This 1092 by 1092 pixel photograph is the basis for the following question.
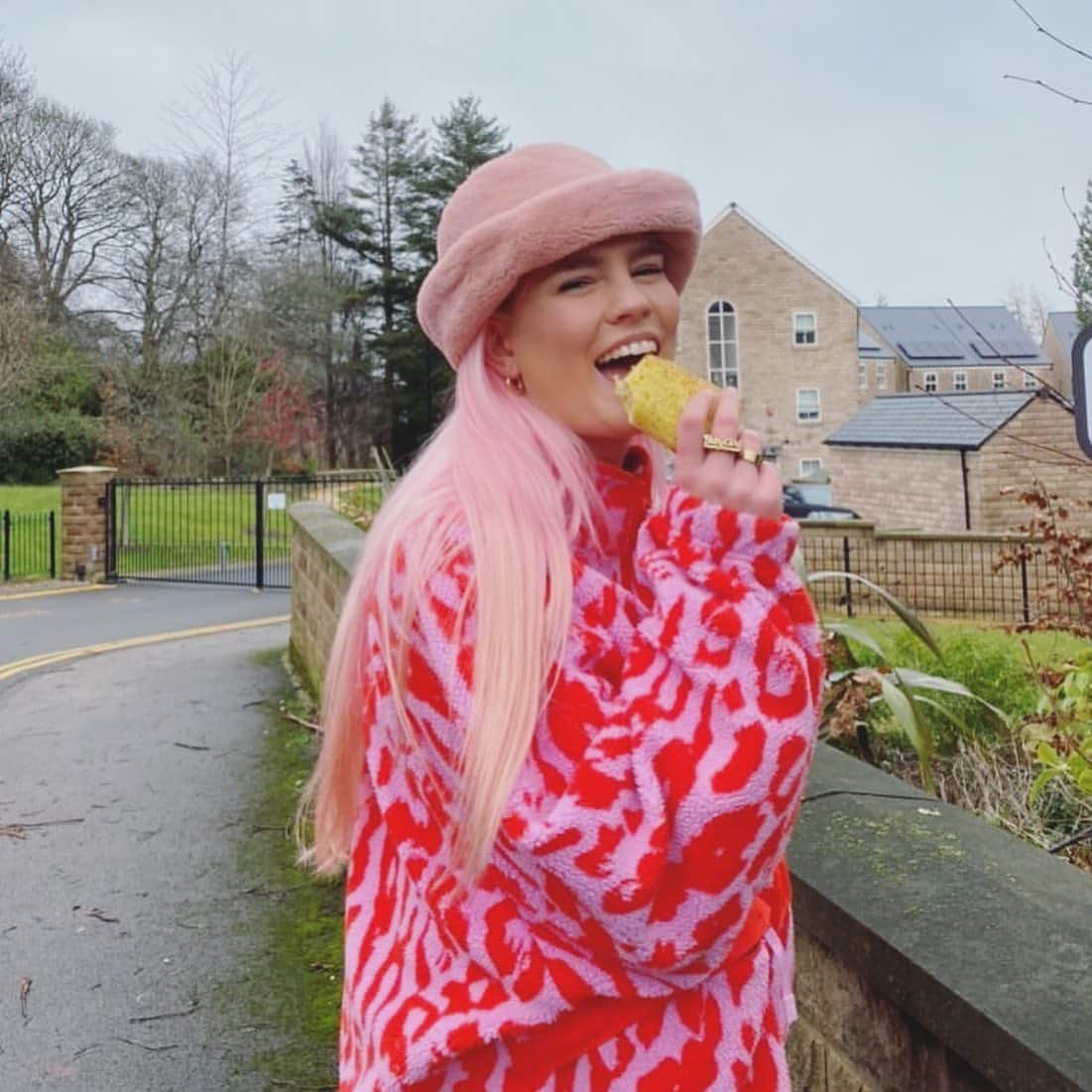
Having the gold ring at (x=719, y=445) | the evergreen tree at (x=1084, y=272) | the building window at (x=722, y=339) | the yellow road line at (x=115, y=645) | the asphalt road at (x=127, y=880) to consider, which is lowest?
the asphalt road at (x=127, y=880)

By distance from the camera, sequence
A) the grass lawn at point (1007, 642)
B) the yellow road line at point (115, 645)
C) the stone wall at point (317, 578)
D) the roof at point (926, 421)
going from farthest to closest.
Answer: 1. the roof at point (926, 421)
2. the yellow road line at point (115, 645)
3. the stone wall at point (317, 578)
4. the grass lawn at point (1007, 642)

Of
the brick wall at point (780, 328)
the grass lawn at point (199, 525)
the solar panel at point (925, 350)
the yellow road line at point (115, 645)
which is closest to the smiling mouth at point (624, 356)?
the yellow road line at point (115, 645)

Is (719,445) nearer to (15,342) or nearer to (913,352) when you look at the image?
(15,342)

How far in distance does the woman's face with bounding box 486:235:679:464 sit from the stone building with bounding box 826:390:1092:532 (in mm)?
18595

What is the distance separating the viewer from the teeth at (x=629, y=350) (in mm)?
1253

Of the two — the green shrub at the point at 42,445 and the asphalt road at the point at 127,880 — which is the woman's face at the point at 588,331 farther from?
the green shrub at the point at 42,445

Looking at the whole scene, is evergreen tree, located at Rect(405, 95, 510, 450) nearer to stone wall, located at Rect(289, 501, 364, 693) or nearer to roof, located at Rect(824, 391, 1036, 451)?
roof, located at Rect(824, 391, 1036, 451)

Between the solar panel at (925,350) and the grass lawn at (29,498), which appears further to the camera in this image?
the solar panel at (925,350)

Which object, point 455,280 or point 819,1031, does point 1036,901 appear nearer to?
point 819,1031

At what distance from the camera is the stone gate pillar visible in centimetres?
1708

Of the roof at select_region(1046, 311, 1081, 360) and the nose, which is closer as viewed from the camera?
the nose

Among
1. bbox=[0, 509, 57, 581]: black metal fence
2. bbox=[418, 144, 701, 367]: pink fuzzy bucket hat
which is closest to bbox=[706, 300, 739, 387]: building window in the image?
bbox=[0, 509, 57, 581]: black metal fence

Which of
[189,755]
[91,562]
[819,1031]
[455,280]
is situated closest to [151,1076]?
[819,1031]

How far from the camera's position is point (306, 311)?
118 ft
